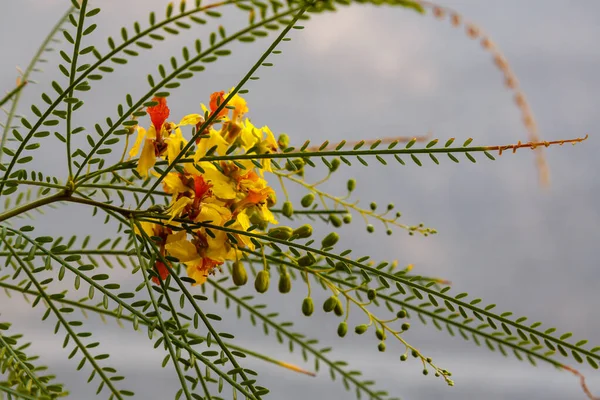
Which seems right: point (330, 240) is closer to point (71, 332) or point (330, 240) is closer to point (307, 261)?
point (307, 261)

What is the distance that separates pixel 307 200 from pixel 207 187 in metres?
0.08

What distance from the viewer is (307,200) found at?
403 millimetres

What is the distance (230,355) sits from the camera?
311 mm

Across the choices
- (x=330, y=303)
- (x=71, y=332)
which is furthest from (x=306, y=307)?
(x=71, y=332)

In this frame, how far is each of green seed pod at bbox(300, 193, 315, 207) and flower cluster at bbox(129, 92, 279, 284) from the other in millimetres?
41

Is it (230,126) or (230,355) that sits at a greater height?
(230,126)

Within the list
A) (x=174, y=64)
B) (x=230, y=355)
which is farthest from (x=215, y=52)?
(x=230, y=355)

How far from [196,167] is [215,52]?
0.18 feet

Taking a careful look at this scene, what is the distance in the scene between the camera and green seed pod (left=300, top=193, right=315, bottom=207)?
0.40 meters

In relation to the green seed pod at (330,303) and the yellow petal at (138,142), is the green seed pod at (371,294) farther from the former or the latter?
the yellow petal at (138,142)

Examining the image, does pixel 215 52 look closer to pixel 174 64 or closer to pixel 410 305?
pixel 174 64

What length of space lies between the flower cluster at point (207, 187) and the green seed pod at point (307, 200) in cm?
4

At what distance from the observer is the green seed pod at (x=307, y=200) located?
402 millimetres

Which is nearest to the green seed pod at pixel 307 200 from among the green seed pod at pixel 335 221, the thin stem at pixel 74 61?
the green seed pod at pixel 335 221
